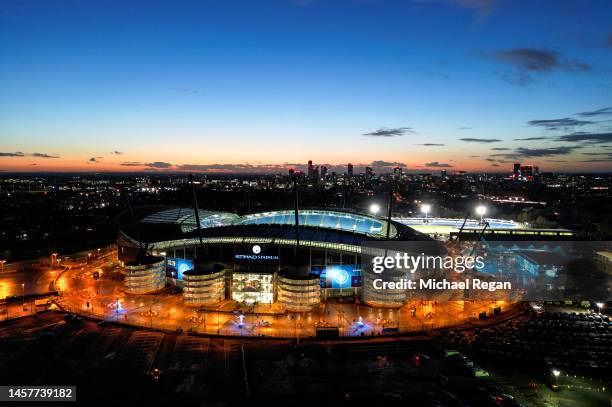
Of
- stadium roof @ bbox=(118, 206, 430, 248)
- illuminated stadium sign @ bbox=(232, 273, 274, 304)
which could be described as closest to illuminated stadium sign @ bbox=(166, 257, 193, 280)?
stadium roof @ bbox=(118, 206, 430, 248)

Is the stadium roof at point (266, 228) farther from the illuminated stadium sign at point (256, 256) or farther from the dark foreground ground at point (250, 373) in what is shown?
the dark foreground ground at point (250, 373)

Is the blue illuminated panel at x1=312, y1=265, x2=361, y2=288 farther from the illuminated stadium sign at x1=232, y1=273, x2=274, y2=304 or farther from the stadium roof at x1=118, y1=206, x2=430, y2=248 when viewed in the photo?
the illuminated stadium sign at x1=232, y1=273, x2=274, y2=304

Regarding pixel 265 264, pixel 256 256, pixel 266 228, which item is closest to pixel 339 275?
pixel 265 264

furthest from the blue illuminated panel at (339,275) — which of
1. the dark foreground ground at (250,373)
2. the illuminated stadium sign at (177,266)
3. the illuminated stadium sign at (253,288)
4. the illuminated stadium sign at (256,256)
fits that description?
the illuminated stadium sign at (177,266)

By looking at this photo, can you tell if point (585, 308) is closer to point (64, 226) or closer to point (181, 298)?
point (181, 298)

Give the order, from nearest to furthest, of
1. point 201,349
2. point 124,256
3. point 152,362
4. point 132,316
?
point 152,362, point 201,349, point 132,316, point 124,256

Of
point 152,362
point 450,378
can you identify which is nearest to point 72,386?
point 152,362
